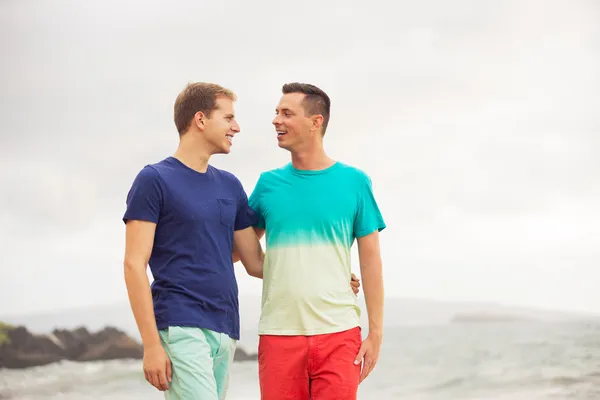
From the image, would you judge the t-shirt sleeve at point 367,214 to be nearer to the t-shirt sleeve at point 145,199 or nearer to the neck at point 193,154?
the neck at point 193,154

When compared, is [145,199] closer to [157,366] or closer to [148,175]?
[148,175]

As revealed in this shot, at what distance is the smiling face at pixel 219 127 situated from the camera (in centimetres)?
293

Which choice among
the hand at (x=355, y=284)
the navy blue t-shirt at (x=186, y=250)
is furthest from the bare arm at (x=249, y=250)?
the hand at (x=355, y=284)

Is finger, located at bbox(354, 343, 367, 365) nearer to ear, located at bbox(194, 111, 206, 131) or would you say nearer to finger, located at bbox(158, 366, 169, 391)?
finger, located at bbox(158, 366, 169, 391)

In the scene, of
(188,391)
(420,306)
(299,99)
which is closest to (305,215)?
(299,99)

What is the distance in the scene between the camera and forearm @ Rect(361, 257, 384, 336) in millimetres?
3111

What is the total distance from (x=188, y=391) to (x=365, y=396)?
777 cm

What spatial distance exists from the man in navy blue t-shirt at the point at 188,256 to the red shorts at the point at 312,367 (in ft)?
0.72

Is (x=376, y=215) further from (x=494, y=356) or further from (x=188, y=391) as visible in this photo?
(x=494, y=356)

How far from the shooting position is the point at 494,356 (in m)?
11.3

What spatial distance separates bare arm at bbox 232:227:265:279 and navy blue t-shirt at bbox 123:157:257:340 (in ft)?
0.76

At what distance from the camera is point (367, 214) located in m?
3.13

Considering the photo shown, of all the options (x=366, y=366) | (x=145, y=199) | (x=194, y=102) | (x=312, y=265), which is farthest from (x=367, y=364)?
(x=194, y=102)

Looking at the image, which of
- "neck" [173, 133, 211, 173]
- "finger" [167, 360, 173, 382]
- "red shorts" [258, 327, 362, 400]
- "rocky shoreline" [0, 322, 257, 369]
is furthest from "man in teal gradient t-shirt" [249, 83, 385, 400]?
"rocky shoreline" [0, 322, 257, 369]
